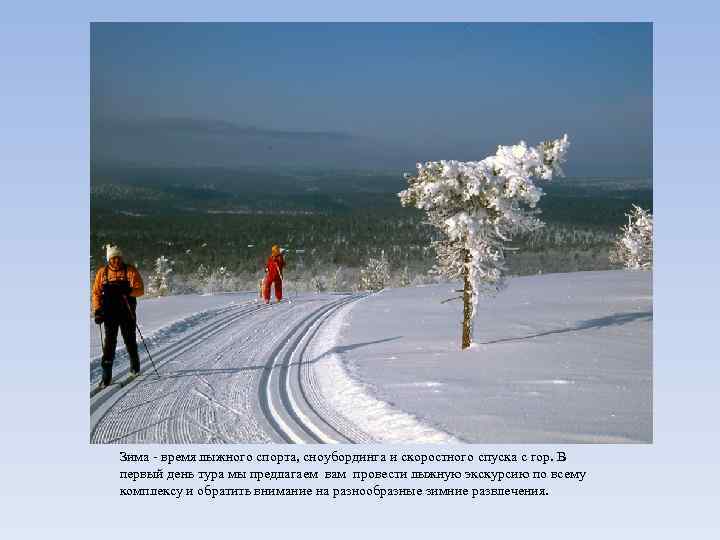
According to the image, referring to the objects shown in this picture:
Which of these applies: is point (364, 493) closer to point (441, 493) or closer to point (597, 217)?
point (441, 493)

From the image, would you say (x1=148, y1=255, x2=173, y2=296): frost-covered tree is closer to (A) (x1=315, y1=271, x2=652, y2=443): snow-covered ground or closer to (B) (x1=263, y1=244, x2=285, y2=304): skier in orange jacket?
(B) (x1=263, y1=244, x2=285, y2=304): skier in orange jacket

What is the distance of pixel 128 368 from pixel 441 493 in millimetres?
5549

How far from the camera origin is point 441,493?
7.39 m

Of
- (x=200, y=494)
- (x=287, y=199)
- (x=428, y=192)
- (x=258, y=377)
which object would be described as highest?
(x=287, y=199)

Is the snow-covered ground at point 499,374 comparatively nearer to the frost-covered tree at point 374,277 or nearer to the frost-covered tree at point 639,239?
the frost-covered tree at point 639,239

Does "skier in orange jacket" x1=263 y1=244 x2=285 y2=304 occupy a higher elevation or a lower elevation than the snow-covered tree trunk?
higher

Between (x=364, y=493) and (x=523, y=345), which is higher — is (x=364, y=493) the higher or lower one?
the lower one

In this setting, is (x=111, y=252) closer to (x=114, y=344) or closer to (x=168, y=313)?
(x=114, y=344)

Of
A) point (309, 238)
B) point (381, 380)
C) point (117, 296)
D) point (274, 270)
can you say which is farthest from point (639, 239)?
point (309, 238)

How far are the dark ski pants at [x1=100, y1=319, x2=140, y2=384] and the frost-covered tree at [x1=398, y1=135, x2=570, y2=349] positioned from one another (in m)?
5.08

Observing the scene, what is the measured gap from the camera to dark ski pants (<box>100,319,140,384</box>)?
9211 mm

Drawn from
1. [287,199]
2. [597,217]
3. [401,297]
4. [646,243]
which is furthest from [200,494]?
[287,199]

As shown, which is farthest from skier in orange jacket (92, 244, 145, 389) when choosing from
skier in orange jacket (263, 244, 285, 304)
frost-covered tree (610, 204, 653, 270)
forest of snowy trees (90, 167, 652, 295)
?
frost-covered tree (610, 204, 653, 270)

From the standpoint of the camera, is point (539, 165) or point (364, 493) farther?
point (539, 165)
